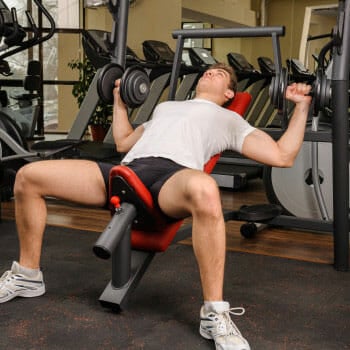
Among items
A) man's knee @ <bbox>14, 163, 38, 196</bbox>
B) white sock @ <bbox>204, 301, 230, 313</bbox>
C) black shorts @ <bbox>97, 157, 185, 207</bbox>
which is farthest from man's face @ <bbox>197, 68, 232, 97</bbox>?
white sock @ <bbox>204, 301, 230, 313</bbox>

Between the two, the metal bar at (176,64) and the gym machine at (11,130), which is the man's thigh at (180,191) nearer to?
the metal bar at (176,64)

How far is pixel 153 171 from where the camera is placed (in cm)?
184

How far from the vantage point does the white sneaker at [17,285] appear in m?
1.94

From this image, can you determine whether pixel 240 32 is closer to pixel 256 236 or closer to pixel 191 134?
pixel 191 134

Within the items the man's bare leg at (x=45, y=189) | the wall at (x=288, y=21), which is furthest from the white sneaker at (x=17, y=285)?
the wall at (x=288, y=21)

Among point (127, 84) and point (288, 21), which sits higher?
point (288, 21)

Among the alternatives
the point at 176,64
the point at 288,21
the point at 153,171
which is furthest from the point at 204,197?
the point at 288,21

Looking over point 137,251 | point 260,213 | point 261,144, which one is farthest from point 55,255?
point 261,144

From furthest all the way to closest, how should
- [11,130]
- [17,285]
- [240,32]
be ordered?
1. [11,130]
2. [240,32]
3. [17,285]

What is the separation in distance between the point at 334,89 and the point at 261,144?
1.75 ft

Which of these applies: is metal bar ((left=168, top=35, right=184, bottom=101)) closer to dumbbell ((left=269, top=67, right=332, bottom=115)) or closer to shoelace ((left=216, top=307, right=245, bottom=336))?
dumbbell ((left=269, top=67, right=332, bottom=115))

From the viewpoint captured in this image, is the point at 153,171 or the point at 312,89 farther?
the point at 312,89

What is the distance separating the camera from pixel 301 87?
77.9 inches

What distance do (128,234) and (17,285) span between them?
0.45m
